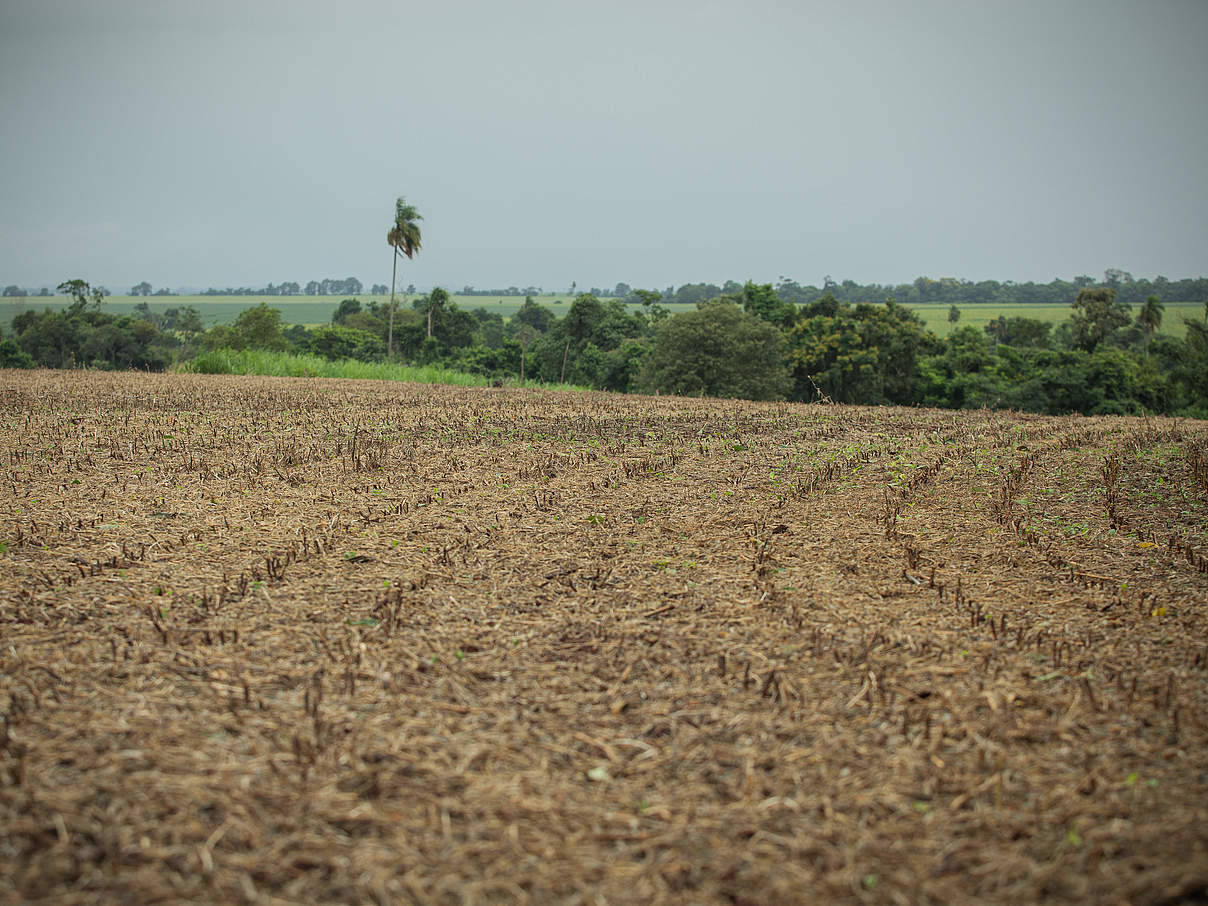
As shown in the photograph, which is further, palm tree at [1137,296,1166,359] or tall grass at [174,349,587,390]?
palm tree at [1137,296,1166,359]

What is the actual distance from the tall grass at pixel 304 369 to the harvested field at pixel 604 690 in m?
14.8

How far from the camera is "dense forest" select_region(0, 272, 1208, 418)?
117 ft

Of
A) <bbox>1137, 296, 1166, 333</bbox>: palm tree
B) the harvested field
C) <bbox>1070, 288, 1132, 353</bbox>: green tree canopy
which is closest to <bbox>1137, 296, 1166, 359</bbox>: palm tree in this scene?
<bbox>1137, 296, 1166, 333</bbox>: palm tree

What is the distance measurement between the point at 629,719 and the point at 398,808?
911mm

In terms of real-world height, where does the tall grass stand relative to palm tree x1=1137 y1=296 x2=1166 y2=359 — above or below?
below

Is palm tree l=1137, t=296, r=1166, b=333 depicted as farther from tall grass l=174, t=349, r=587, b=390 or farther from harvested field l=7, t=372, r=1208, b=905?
harvested field l=7, t=372, r=1208, b=905

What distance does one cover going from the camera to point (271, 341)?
55.8m

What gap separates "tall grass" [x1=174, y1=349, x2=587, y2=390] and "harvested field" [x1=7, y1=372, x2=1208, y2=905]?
14.8m

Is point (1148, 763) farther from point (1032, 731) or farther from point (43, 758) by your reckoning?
point (43, 758)

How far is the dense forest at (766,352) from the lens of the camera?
117 feet

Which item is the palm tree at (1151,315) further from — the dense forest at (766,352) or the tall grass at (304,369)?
the tall grass at (304,369)

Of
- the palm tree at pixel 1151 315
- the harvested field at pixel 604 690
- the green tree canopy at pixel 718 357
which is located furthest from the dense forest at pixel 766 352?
the harvested field at pixel 604 690

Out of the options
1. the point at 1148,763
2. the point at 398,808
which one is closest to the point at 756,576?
the point at 1148,763

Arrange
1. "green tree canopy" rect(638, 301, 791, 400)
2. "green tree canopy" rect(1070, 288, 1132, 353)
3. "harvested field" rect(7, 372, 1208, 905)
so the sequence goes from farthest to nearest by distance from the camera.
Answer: "green tree canopy" rect(1070, 288, 1132, 353) < "green tree canopy" rect(638, 301, 791, 400) < "harvested field" rect(7, 372, 1208, 905)
